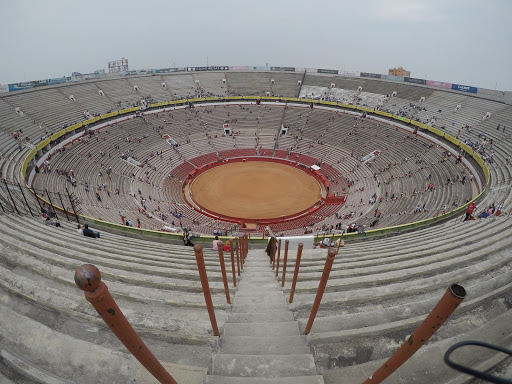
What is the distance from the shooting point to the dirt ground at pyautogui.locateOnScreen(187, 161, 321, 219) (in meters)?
34.0

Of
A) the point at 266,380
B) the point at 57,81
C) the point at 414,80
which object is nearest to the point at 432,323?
the point at 266,380

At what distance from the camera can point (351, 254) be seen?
1154 centimetres

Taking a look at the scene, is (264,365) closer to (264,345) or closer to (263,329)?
(264,345)

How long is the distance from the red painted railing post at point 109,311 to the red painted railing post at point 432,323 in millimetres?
2448

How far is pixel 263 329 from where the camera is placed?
538cm

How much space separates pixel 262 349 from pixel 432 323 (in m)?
2.90

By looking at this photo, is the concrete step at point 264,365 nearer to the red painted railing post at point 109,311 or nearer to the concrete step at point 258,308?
the red painted railing post at point 109,311

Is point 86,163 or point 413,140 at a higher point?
point 413,140

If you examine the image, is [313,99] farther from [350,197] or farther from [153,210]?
[153,210]

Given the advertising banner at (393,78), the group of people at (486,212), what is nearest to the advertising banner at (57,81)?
the advertising banner at (393,78)

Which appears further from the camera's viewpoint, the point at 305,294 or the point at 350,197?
the point at 350,197

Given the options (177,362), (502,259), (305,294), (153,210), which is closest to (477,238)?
(502,259)

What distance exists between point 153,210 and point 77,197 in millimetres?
7243

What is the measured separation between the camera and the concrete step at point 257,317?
5.71 meters
